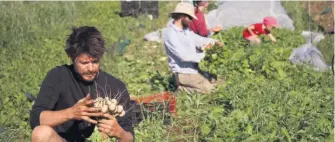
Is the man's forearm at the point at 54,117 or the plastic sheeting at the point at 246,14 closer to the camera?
the man's forearm at the point at 54,117

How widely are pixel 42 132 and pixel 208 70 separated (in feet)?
10.8

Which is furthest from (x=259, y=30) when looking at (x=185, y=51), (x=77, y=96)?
(x=77, y=96)

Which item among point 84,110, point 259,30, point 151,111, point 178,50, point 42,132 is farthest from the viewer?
point 259,30

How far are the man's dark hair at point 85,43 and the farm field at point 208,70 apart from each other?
137cm

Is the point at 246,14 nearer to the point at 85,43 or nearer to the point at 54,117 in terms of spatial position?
the point at 85,43

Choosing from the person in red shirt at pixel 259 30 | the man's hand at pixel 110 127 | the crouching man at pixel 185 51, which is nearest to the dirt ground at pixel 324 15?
the person in red shirt at pixel 259 30

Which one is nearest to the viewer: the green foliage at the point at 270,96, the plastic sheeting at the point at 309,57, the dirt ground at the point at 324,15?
the green foliage at the point at 270,96

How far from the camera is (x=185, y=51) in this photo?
644cm

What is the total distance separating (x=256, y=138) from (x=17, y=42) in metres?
5.51

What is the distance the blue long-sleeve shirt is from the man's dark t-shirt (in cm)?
253

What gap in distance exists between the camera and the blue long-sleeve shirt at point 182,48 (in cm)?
637

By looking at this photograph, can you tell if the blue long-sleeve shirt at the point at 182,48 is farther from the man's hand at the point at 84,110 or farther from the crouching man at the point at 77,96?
the man's hand at the point at 84,110

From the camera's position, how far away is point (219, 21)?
35.6 feet

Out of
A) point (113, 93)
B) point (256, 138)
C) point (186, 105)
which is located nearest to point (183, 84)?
point (186, 105)
